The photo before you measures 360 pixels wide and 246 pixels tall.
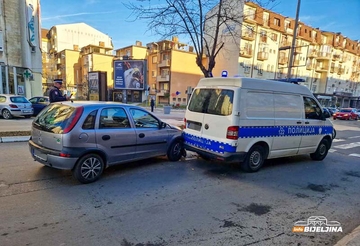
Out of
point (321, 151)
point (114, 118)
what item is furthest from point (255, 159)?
point (114, 118)

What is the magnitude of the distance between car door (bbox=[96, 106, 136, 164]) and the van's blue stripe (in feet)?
5.25

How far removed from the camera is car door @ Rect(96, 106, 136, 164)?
15.1ft

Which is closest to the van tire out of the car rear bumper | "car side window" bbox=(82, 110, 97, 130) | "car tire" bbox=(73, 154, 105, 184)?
"car tire" bbox=(73, 154, 105, 184)

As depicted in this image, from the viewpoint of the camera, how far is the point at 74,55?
55750 millimetres

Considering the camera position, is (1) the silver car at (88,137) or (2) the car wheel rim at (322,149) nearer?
(1) the silver car at (88,137)

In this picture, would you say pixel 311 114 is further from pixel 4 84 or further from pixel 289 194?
pixel 4 84

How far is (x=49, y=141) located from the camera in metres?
4.31

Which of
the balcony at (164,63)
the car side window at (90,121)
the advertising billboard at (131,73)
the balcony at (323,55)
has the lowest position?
the car side window at (90,121)

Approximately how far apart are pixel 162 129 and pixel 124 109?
118cm

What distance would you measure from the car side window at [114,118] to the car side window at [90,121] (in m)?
0.15

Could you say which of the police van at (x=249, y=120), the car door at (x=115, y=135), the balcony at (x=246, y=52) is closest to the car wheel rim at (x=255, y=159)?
the police van at (x=249, y=120)

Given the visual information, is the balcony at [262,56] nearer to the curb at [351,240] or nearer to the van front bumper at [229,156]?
the van front bumper at [229,156]

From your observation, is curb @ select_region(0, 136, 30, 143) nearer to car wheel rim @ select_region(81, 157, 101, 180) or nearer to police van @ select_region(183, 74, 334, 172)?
car wheel rim @ select_region(81, 157, 101, 180)

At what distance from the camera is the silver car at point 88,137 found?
13.8 feet
